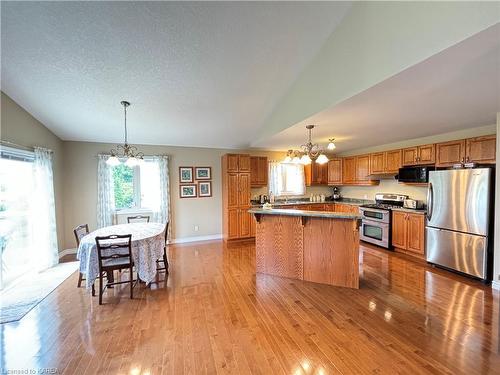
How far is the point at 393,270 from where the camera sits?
12.0ft

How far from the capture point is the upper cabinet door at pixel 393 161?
475 centimetres

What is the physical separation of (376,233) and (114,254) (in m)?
5.18

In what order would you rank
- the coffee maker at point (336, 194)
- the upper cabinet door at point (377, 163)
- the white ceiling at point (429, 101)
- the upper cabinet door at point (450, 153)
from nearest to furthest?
the white ceiling at point (429, 101) → the upper cabinet door at point (450, 153) → the upper cabinet door at point (377, 163) → the coffee maker at point (336, 194)

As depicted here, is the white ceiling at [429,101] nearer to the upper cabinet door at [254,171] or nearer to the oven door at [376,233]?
the upper cabinet door at [254,171]

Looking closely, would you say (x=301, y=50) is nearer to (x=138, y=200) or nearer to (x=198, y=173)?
(x=198, y=173)

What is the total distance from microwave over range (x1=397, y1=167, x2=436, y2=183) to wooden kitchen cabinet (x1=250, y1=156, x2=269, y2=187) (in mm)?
3180

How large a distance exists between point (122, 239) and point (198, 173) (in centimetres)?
293

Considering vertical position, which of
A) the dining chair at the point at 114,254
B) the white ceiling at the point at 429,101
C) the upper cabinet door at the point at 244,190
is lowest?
the dining chair at the point at 114,254

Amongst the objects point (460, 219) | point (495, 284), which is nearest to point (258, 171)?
point (460, 219)

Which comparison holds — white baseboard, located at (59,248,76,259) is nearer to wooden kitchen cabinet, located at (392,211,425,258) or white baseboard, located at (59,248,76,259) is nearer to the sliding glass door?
the sliding glass door

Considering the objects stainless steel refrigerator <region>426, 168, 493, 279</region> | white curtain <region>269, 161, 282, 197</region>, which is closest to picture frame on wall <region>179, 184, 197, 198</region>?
white curtain <region>269, 161, 282, 197</region>

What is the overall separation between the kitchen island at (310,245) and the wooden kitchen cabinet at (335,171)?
3406mm

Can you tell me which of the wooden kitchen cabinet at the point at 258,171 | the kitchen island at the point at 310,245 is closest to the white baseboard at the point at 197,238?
the wooden kitchen cabinet at the point at 258,171

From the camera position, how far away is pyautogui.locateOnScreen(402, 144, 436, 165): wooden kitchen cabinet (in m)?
4.10
